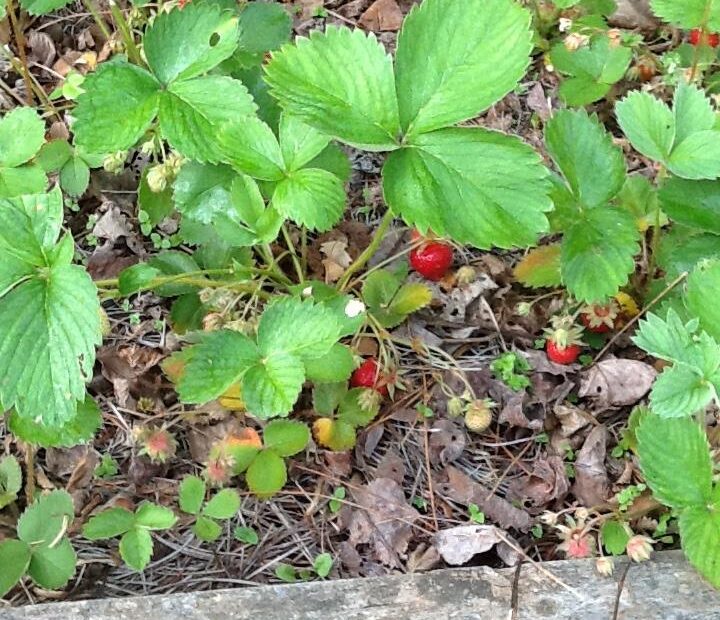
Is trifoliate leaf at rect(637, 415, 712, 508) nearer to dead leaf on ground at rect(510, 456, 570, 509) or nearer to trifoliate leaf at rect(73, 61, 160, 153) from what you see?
dead leaf on ground at rect(510, 456, 570, 509)

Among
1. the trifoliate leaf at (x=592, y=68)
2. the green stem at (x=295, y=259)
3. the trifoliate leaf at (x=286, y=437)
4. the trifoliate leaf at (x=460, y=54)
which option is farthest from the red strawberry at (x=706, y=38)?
the trifoliate leaf at (x=286, y=437)

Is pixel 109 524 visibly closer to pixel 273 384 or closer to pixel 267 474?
pixel 267 474

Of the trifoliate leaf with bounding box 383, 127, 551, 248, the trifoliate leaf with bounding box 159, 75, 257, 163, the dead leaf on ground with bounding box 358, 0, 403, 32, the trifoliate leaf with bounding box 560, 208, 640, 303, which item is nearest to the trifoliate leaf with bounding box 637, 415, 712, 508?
the trifoliate leaf with bounding box 560, 208, 640, 303

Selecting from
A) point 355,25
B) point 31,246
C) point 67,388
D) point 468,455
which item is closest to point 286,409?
point 67,388

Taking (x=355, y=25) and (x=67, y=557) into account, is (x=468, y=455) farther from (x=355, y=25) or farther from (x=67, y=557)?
(x=355, y=25)

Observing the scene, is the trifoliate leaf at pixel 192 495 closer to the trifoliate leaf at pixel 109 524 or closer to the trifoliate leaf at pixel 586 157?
the trifoliate leaf at pixel 109 524

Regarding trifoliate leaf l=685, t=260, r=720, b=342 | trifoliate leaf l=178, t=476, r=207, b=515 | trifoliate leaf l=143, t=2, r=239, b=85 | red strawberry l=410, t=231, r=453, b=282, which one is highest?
trifoliate leaf l=143, t=2, r=239, b=85
